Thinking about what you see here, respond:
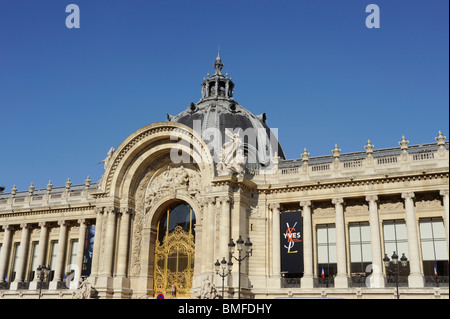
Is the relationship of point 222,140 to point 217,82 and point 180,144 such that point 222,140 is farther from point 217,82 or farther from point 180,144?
point 217,82

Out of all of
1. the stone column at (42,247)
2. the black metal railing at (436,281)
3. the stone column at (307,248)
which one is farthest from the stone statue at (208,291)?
the stone column at (42,247)

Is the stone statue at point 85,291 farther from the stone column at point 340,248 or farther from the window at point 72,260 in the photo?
the stone column at point 340,248

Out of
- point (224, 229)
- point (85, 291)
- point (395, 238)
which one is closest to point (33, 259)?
point (85, 291)

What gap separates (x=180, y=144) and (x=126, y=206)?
603cm

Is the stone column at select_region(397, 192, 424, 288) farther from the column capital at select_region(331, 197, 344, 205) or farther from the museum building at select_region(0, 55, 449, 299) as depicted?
the column capital at select_region(331, 197, 344, 205)

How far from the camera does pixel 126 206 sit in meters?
34.9

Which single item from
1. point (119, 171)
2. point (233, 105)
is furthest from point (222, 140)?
point (119, 171)

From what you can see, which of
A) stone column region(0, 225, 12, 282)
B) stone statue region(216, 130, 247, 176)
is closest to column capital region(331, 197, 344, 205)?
stone statue region(216, 130, 247, 176)

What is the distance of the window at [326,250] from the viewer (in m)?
30.5

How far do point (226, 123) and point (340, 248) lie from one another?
47.9 feet

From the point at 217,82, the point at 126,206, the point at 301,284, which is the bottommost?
the point at 301,284

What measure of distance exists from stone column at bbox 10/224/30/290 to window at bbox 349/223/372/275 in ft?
86.4

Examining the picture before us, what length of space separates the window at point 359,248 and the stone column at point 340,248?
3.01 feet
